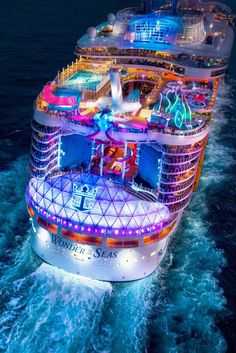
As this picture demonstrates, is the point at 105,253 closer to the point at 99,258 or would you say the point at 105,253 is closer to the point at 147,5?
the point at 99,258

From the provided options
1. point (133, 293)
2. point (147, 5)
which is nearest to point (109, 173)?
point (133, 293)

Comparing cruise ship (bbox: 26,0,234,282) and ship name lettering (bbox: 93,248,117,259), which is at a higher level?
cruise ship (bbox: 26,0,234,282)

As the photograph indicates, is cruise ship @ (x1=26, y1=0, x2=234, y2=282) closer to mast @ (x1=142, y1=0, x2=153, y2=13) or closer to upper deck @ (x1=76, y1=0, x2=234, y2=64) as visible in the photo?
upper deck @ (x1=76, y1=0, x2=234, y2=64)

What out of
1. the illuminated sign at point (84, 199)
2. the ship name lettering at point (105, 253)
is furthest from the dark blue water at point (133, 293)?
the illuminated sign at point (84, 199)

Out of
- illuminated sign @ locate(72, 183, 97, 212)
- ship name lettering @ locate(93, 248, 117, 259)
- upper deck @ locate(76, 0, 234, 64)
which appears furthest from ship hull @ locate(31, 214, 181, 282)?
upper deck @ locate(76, 0, 234, 64)

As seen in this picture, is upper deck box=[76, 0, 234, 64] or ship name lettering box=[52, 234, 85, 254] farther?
upper deck box=[76, 0, 234, 64]
